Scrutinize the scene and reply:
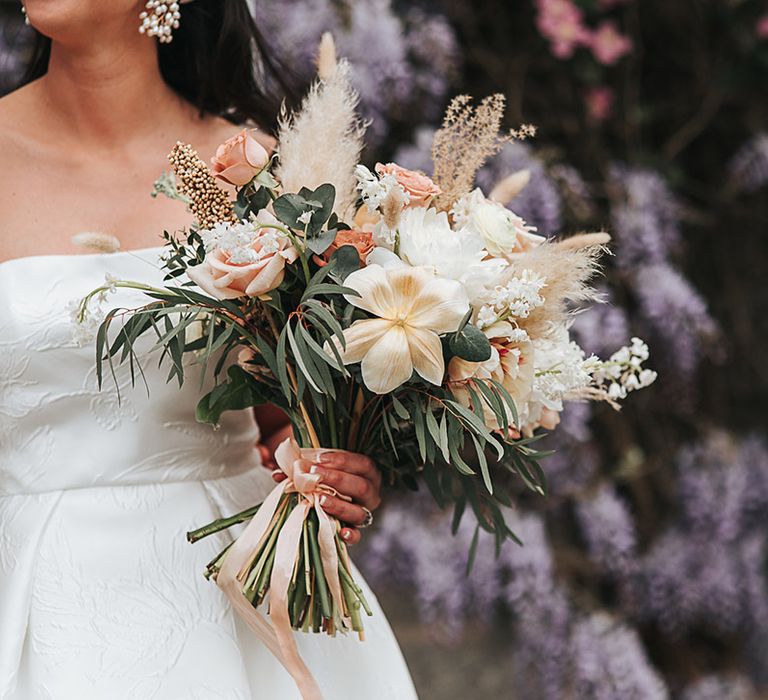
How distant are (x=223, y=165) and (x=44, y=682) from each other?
695 millimetres

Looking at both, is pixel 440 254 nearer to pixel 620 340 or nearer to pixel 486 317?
pixel 486 317

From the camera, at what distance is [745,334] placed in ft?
12.8

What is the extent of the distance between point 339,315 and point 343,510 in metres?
0.27

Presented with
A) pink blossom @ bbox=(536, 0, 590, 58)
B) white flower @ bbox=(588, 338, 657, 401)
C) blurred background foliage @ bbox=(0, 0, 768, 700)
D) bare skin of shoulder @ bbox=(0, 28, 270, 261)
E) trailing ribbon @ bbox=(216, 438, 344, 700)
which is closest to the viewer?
trailing ribbon @ bbox=(216, 438, 344, 700)

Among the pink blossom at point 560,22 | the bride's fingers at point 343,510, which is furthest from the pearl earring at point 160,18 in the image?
the pink blossom at point 560,22

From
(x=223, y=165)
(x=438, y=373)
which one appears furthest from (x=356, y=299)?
(x=223, y=165)

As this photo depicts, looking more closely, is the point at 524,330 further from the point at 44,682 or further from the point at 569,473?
the point at 569,473

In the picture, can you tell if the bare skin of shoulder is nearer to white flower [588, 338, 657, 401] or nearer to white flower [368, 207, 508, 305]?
white flower [368, 207, 508, 305]

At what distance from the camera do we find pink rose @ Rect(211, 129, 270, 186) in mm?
1337

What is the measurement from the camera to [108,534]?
5.14 ft

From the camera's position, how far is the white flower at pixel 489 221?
1417 mm

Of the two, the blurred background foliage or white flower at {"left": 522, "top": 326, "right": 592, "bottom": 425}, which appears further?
the blurred background foliage

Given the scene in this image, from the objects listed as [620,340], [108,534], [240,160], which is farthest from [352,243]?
[620,340]

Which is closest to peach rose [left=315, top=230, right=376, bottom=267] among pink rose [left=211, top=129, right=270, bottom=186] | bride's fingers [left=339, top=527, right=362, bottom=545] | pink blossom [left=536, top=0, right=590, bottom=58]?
pink rose [left=211, top=129, right=270, bottom=186]
